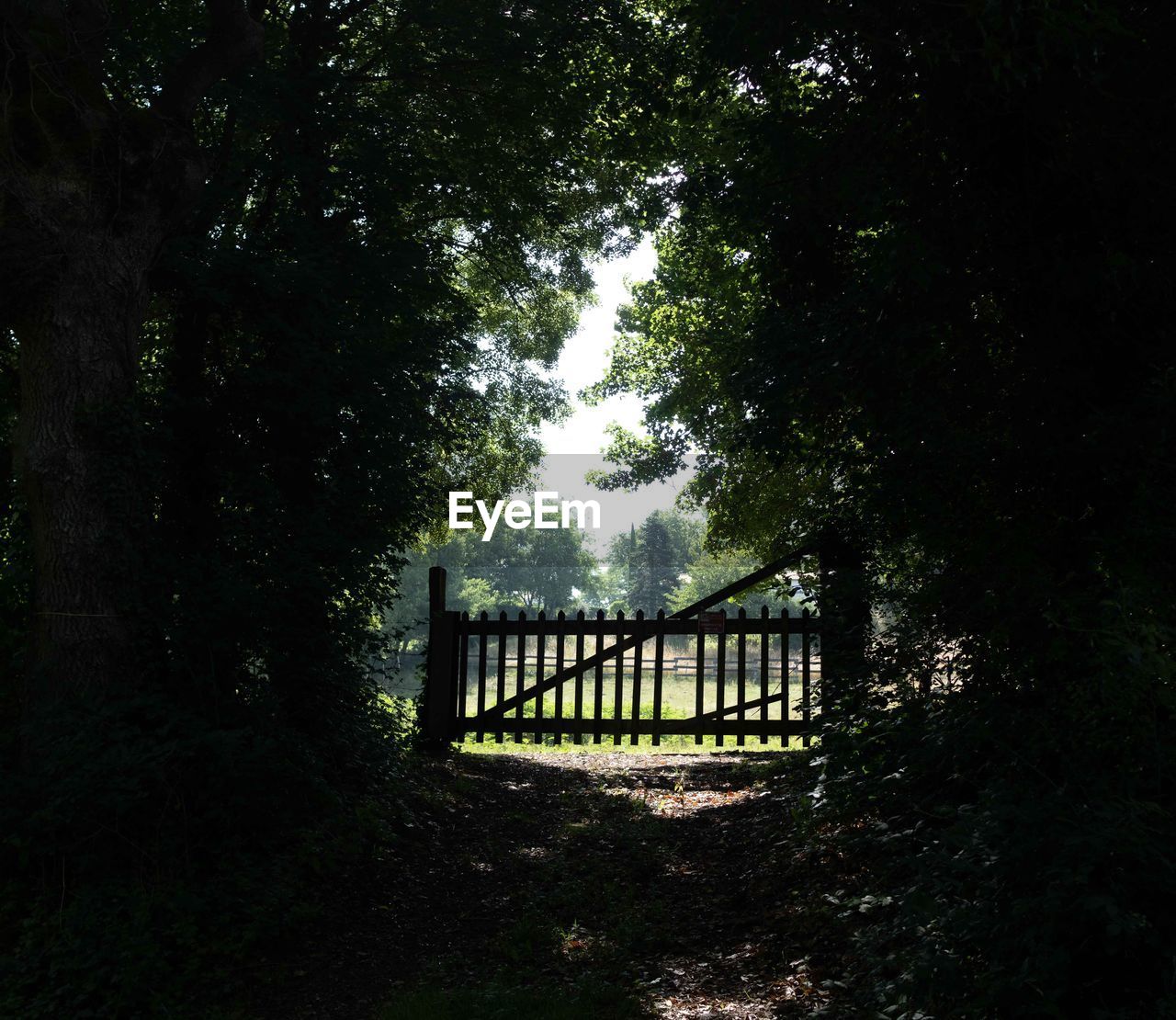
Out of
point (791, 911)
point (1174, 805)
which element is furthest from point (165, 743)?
point (1174, 805)

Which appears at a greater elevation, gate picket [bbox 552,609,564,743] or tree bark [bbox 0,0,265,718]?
tree bark [bbox 0,0,265,718]

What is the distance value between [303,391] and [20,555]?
2322 millimetres

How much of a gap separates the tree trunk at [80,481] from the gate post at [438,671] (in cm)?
512

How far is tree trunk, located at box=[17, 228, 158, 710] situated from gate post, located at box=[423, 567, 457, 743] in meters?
5.12

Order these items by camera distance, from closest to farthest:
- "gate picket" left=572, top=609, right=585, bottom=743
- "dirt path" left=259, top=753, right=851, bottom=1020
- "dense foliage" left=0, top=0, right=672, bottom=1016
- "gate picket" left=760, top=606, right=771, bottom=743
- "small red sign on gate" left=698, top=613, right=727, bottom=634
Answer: "dirt path" left=259, top=753, right=851, bottom=1020 < "dense foliage" left=0, top=0, right=672, bottom=1016 < "small red sign on gate" left=698, top=613, right=727, bottom=634 < "gate picket" left=760, top=606, right=771, bottom=743 < "gate picket" left=572, top=609, right=585, bottom=743

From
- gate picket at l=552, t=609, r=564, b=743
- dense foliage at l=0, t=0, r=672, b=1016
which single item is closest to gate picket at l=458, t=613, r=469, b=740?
gate picket at l=552, t=609, r=564, b=743

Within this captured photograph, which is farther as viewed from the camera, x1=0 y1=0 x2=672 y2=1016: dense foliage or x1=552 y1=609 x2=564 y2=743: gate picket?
x1=552 y1=609 x2=564 y2=743: gate picket

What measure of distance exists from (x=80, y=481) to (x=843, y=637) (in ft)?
17.4

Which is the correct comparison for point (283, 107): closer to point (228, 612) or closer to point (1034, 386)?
point (228, 612)

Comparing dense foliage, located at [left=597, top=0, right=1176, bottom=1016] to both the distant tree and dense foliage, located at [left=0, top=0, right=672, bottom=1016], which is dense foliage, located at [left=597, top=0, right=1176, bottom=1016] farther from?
the distant tree

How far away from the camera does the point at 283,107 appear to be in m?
8.70

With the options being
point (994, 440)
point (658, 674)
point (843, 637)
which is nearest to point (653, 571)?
point (658, 674)

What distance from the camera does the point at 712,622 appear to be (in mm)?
12258

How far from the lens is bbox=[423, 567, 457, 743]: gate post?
11.8m
